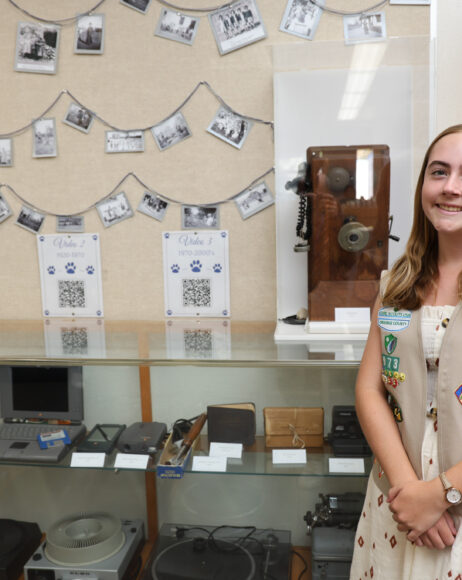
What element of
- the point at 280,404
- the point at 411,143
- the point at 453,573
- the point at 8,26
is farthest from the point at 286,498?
the point at 8,26

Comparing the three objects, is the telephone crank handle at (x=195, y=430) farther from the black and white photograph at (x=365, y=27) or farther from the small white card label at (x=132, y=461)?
the black and white photograph at (x=365, y=27)

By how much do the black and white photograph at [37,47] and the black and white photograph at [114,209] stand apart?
51cm

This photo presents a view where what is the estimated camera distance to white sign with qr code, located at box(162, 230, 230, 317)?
6.18ft

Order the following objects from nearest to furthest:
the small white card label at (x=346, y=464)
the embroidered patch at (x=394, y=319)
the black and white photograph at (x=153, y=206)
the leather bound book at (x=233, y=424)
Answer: the embroidered patch at (x=394, y=319) < the small white card label at (x=346, y=464) < the leather bound book at (x=233, y=424) < the black and white photograph at (x=153, y=206)

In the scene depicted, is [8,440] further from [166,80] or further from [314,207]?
[166,80]

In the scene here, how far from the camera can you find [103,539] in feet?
5.44

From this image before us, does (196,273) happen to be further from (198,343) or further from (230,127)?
(230,127)

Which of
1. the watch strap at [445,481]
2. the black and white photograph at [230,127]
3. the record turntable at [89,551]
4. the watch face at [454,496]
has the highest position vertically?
the black and white photograph at [230,127]

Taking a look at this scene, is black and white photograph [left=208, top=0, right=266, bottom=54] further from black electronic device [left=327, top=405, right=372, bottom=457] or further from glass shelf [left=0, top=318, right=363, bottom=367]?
black electronic device [left=327, top=405, right=372, bottom=457]

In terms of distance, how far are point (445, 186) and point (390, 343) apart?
35 centimetres

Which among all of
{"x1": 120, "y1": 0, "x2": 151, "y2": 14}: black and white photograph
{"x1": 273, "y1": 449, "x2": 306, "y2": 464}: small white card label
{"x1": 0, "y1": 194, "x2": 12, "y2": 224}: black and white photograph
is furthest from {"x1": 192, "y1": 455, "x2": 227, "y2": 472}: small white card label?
{"x1": 120, "y1": 0, "x2": 151, "y2": 14}: black and white photograph

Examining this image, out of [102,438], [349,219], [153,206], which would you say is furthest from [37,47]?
[102,438]

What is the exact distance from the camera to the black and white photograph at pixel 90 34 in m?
1.82

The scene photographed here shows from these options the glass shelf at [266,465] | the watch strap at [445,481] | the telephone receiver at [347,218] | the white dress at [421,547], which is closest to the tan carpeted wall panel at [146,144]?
the telephone receiver at [347,218]
